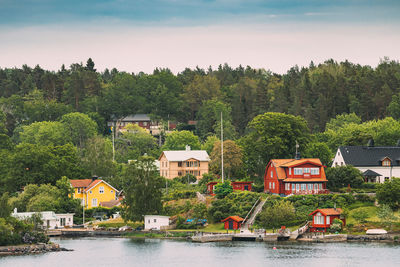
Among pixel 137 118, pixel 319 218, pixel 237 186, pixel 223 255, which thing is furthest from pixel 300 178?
pixel 137 118

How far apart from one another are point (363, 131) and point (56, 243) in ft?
172

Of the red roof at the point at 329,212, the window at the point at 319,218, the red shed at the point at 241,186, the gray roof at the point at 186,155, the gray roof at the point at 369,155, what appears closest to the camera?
the red roof at the point at 329,212

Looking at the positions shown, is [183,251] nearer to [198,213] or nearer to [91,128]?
[198,213]

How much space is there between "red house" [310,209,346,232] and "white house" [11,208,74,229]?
3044cm

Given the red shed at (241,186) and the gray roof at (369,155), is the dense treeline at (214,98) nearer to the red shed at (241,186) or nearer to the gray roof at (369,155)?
the gray roof at (369,155)

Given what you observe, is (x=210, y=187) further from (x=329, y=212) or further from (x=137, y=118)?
(x=137, y=118)

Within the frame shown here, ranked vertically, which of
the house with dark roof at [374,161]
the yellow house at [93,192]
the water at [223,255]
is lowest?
the water at [223,255]

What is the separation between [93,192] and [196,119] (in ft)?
228

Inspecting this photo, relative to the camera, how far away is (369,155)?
108062 mm

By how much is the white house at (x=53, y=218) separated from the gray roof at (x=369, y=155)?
1337 inches

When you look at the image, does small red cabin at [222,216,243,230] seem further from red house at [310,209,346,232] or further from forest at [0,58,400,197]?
forest at [0,58,400,197]

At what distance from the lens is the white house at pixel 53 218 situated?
329 feet

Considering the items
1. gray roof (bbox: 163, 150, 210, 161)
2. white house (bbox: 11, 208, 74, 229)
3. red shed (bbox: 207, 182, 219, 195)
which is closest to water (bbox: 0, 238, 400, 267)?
white house (bbox: 11, 208, 74, 229)

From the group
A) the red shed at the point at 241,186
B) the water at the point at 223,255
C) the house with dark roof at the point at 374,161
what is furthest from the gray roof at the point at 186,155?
the water at the point at 223,255
